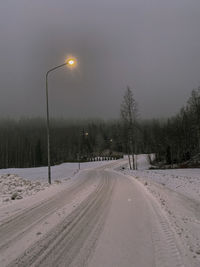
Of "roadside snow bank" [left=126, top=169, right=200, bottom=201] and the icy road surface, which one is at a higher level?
the icy road surface

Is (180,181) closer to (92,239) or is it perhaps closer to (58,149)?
(92,239)

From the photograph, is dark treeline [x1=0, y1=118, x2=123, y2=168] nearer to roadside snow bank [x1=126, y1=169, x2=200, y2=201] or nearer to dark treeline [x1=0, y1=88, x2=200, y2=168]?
dark treeline [x1=0, y1=88, x2=200, y2=168]

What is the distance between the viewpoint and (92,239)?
3969mm

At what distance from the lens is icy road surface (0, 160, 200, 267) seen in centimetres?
311

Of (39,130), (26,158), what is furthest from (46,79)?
(39,130)

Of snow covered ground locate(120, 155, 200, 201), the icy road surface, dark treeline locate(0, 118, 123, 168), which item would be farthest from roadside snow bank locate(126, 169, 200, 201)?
dark treeline locate(0, 118, 123, 168)

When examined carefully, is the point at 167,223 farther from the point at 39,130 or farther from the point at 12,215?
the point at 39,130

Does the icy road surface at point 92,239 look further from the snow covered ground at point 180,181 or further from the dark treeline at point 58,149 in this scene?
the dark treeline at point 58,149

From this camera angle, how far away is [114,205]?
6930 mm

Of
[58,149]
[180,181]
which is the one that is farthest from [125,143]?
[58,149]

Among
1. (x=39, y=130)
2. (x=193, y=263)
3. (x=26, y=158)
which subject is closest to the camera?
(x=193, y=263)

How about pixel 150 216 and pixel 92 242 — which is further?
pixel 150 216

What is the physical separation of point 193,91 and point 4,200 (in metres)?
38.5

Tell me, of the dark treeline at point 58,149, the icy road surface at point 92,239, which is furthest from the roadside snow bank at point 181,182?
the dark treeline at point 58,149
